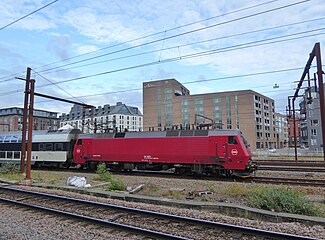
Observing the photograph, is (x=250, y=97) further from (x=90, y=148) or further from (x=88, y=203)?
(x=88, y=203)

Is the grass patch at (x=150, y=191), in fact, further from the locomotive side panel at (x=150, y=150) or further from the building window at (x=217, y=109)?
the building window at (x=217, y=109)

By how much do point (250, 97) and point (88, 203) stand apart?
6935 cm

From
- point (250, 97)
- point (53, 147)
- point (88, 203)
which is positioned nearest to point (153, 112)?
point (250, 97)

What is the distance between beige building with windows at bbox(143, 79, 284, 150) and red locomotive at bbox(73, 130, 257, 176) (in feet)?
161

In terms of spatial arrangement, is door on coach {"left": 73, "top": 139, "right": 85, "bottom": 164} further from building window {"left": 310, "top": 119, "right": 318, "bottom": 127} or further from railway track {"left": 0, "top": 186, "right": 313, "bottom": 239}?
building window {"left": 310, "top": 119, "right": 318, "bottom": 127}

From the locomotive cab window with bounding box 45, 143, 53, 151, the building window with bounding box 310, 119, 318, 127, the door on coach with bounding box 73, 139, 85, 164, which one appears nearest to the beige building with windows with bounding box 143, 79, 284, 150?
the building window with bounding box 310, 119, 318, 127

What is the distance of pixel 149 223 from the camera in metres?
7.36

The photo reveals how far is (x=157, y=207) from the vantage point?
895 cm

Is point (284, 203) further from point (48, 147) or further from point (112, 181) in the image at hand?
point (48, 147)

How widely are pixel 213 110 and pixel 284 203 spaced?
70.3m

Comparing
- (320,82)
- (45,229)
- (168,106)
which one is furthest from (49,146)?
(168,106)

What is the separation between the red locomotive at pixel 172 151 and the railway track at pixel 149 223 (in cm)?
932

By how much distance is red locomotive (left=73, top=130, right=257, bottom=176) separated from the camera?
654 inches

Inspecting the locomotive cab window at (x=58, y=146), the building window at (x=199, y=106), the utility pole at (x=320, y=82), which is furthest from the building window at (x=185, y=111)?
the utility pole at (x=320, y=82)
